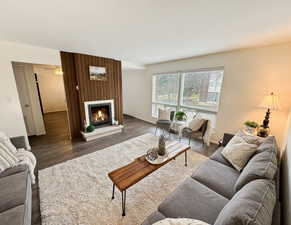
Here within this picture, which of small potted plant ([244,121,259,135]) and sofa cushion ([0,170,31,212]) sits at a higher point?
small potted plant ([244,121,259,135])

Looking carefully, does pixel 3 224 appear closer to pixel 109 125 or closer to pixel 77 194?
pixel 77 194

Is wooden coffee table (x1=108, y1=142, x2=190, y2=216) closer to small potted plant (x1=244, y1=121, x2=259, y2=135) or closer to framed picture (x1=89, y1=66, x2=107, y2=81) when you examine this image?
small potted plant (x1=244, y1=121, x2=259, y2=135)

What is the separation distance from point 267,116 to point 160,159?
8.09 ft

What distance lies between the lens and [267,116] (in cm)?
246

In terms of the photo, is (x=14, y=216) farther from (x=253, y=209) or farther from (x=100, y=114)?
(x=100, y=114)

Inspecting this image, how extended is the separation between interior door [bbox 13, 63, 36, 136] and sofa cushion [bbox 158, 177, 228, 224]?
181 inches

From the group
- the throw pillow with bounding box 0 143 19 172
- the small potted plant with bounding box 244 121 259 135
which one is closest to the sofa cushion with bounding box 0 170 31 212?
the throw pillow with bounding box 0 143 19 172

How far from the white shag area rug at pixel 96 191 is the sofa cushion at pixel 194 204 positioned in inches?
21.9

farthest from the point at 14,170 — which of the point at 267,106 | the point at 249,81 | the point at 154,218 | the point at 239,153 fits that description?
the point at 249,81

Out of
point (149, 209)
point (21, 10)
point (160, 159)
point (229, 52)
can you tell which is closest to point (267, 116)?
point (229, 52)

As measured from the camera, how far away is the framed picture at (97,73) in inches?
141

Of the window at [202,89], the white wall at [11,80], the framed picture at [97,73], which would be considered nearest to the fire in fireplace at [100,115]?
the framed picture at [97,73]

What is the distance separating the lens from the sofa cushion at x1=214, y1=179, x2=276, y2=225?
650 mm

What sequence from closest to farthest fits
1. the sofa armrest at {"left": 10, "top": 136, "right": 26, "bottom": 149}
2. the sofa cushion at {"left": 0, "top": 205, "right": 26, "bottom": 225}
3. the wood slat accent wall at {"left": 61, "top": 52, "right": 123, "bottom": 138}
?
the sofa cushion at {"left": 0, "top": 205, "right": 26, "bottom": 225} → the sofa armrest at {"left": 10, "top": 136, "right": 26, "bottom": 149} → the wood slat accent wall at {"left": 61, "top": 52, "right": 123, "bottom": 138}
